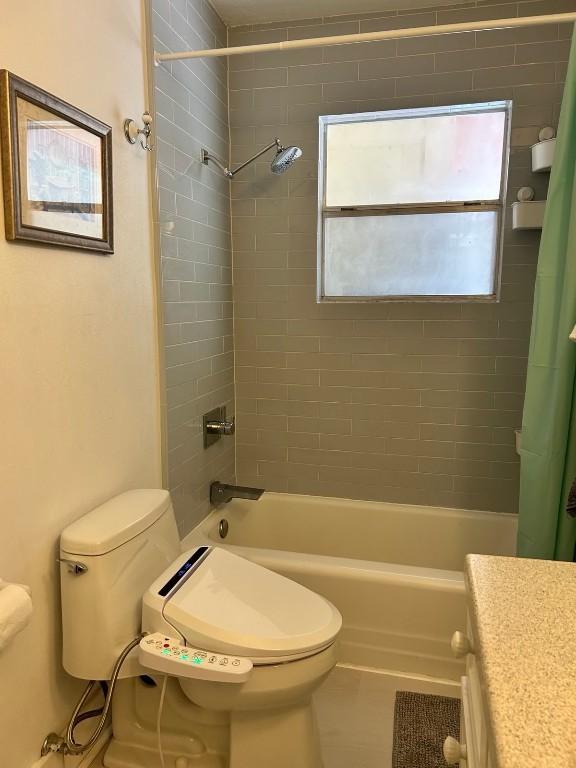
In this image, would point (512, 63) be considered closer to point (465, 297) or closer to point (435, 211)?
point (435, 211)

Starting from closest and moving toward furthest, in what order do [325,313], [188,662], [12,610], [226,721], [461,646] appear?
[461,646], [12,610], [188,662], [226,721], [325,313]

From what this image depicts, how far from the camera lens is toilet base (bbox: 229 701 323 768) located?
1479 mm

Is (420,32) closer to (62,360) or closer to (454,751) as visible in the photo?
(62,360)

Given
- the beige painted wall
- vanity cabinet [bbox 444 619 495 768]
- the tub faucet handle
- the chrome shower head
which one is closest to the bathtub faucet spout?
the tub faucet handle

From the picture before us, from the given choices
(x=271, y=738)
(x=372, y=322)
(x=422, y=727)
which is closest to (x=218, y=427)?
(x=372, y=322)

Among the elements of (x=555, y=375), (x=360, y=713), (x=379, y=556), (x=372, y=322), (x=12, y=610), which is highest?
(x=372, y=322)

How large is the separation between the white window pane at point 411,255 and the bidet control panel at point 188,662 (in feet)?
5.59

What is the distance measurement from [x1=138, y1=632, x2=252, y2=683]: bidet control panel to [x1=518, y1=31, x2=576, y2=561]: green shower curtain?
1.03 metres

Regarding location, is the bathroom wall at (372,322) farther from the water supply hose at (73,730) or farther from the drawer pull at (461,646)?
the drawer pull at (461,646)

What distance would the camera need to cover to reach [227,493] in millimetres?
2479

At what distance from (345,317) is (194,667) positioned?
1.67 metres

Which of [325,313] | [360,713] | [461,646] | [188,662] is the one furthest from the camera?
[325,313]

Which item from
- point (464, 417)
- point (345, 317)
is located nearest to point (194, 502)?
point (345, 317)

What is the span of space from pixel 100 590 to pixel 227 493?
112cm
